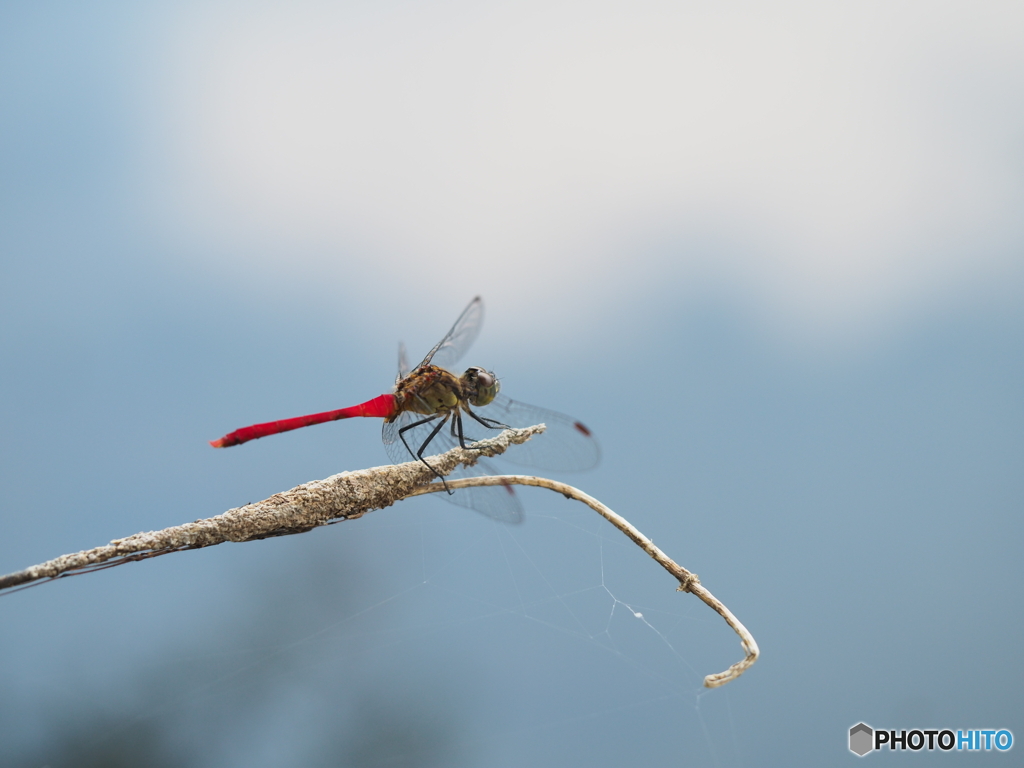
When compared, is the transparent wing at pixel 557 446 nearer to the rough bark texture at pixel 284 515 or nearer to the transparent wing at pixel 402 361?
the rough bark texture at pixel 284 515

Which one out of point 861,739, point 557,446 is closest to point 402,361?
point 557,446

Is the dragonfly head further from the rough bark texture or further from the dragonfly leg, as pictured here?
the rough bark texture

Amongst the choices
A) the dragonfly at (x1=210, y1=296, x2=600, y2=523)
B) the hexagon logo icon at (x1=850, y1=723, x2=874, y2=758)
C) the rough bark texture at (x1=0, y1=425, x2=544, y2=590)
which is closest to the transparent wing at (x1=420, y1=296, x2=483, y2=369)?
the dragonfly at (x1=210, y1=296, x2=600, y2=523)

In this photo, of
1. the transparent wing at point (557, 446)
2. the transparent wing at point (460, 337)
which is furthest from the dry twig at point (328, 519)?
the transparent wing at point (460, 337)

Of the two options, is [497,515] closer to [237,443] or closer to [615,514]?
[615,514]

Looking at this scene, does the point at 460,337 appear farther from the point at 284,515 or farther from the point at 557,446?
the point at 284,515

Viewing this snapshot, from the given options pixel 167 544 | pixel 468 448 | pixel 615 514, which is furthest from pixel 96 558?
pixel 615 514

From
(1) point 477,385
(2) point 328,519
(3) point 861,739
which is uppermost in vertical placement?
(1) point 477,385
